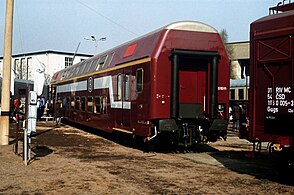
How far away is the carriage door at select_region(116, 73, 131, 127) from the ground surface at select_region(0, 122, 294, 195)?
1233mm

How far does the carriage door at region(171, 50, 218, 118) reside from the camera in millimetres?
12312

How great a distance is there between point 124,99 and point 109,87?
1.86m

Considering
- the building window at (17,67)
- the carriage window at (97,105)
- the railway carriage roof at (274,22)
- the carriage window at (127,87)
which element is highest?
the building window at (17,67)

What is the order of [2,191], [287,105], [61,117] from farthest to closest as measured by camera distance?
[61,117], [287,105], [2,191]

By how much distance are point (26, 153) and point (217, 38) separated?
6.87 m

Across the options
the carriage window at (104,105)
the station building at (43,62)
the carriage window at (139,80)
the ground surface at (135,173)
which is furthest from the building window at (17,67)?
the carriage window at (139,80)

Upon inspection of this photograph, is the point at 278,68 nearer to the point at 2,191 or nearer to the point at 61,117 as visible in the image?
the point at 2,191

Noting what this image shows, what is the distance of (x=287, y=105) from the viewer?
26.8 ft

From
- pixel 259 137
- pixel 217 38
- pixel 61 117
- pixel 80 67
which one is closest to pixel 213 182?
pixel 259 137

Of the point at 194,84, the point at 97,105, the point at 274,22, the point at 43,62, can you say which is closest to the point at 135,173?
the point at 274,22

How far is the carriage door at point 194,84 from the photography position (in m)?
12.3

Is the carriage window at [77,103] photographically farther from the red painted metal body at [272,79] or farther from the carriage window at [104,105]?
the red painted metal body at [272,79]

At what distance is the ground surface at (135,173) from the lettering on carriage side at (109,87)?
165cm

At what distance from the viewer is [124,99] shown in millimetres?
14539
